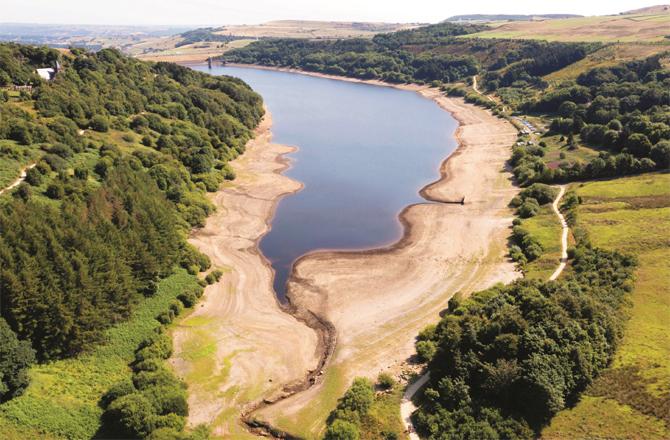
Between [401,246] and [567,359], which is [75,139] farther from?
[567,359]

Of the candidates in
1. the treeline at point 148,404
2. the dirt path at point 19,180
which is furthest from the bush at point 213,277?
the dirt path at point 19,180

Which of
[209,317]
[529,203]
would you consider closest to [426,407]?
[209,317]

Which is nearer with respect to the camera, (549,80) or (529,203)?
(529,203)

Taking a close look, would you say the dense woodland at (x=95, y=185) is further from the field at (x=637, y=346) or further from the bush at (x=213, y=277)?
the field at (x=637, y=346)

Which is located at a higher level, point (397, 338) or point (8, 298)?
point (8, 298)

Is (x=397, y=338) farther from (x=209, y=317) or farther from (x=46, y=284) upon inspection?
(x=46, y=284)

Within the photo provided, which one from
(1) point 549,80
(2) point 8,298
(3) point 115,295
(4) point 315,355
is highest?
(1) point 549,80

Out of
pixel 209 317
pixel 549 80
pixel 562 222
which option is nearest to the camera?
pixel 209 317

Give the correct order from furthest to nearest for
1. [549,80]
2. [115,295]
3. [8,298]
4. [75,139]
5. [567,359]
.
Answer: [549,80] < [75,139] < [115,295] < [8,298] < [567,359]
